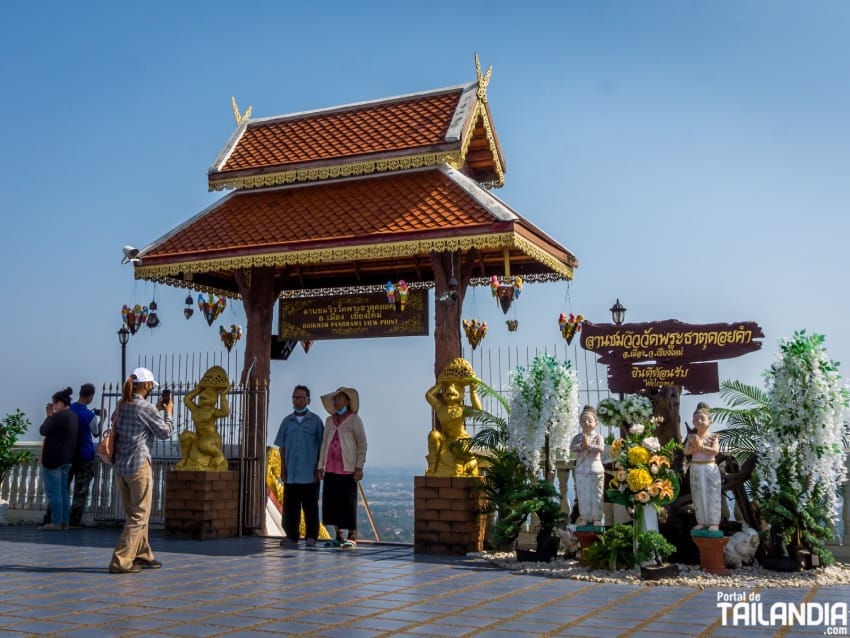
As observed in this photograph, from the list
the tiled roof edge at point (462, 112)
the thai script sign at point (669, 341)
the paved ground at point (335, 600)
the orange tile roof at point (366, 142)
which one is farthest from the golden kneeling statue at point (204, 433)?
the thai script sign at point (669, 341)

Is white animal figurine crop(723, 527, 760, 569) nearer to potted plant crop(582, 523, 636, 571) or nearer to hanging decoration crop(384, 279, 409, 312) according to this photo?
potted plant crop(582, 523, 636, 571)

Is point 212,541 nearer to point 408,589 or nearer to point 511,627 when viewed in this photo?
point 408,589

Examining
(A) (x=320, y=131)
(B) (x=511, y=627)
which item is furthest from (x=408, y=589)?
(A) (x=320, y=131)

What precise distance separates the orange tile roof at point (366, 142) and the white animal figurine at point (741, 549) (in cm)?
605

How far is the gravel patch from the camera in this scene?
7.22m

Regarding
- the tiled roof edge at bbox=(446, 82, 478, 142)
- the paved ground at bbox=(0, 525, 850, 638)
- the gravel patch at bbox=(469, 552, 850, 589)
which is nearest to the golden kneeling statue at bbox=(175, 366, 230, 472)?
the paved ground at bbox=(0, 525, 850, 638)

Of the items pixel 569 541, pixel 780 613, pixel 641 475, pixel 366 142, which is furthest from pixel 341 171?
pixel 780 613

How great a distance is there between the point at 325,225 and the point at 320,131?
7.98 ft

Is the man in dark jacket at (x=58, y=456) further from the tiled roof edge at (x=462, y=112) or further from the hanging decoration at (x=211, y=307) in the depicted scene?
the tiled roof edge at (x=462, y=112)

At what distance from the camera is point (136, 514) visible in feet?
25.6

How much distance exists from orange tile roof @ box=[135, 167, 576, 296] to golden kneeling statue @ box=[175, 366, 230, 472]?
164 cm

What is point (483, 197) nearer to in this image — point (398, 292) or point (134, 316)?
point (398, 292)

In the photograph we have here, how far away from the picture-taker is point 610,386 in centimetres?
964

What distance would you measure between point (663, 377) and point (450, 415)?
244cm
